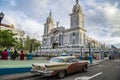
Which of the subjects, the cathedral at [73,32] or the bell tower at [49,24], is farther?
the bell tower at [49,24]

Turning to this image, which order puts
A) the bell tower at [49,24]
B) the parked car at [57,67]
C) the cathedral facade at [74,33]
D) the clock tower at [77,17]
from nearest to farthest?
the parked car at [57,67] < the cathedral facade at [74,33] < the clock tower at [77,17] < the bell tower at [49,24]

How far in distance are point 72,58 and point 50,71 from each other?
3182 mm

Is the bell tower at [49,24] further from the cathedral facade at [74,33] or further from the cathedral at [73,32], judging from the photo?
the cathedral facade at [74,33]

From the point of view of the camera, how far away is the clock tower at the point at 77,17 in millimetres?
83812

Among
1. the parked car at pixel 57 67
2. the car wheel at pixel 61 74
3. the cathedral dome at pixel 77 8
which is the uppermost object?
the cathedral dome at pixel 77 8

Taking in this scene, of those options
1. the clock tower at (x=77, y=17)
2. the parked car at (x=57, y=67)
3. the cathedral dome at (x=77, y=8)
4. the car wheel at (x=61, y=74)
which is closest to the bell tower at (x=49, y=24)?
the clock tower at (x=77, y=17)

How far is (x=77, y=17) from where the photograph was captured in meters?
84.2

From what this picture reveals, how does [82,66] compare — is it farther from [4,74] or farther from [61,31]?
[61,31]

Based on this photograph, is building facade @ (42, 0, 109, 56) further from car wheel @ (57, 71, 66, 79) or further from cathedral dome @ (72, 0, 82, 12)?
car wheel @ (57, 71, 66, 79)

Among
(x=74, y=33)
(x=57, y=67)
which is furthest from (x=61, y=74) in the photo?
(x=74, y=33)

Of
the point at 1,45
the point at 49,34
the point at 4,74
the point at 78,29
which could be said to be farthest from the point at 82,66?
the point at 49,34

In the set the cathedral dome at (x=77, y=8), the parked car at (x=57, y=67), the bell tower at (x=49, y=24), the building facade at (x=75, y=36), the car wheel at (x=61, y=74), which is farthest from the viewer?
the bell tower at (x=49, y=24)

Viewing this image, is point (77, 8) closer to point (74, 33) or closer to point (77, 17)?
point (77, 17)

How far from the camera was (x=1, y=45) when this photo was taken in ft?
154
